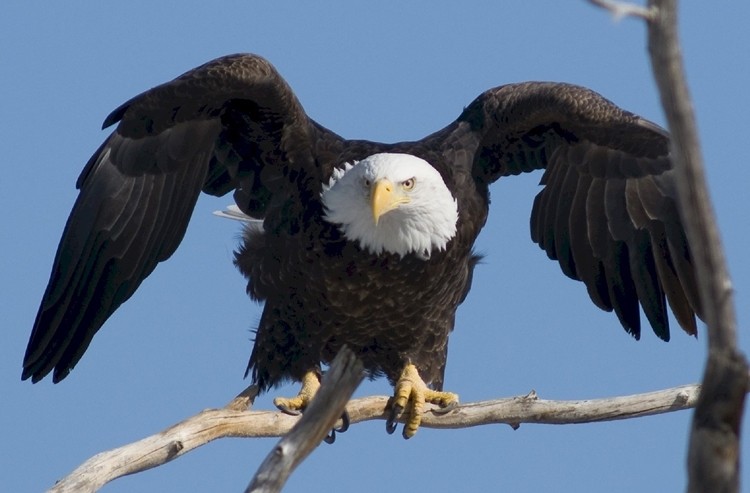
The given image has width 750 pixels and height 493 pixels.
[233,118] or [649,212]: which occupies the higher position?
[233,118]

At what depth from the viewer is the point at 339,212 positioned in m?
6.39

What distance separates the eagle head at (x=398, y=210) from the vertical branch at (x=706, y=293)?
11.5 ft

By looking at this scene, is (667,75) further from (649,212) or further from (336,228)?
(649,212)

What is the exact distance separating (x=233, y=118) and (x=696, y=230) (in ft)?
13.5

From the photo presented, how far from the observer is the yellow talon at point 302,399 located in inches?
251

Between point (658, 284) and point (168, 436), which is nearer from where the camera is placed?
point (168, 436)

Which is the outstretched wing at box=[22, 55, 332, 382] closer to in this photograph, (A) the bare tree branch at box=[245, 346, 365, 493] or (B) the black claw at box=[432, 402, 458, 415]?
(B) the black claw at box=[432, 402, 458, 415]

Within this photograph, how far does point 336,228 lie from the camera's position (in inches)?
254

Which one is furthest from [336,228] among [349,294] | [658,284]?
[658,284]

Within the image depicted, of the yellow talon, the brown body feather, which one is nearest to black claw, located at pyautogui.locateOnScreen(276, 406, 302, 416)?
the yellow talon

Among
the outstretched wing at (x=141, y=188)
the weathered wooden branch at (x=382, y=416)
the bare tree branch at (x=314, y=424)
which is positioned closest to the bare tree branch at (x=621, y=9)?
the bare tree branch at (x=314, y=424)

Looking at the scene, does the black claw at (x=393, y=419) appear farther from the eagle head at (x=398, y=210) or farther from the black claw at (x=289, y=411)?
the eagle head at (x=398, y=210)

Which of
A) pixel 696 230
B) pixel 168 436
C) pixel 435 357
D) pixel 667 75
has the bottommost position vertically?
pixel 696 230

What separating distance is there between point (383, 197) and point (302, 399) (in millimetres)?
1092
